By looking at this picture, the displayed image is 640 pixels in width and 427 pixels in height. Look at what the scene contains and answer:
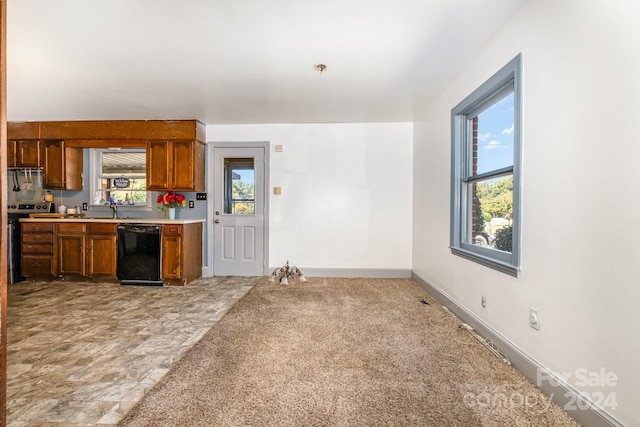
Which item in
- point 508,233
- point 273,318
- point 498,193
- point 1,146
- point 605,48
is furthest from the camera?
point 273,318

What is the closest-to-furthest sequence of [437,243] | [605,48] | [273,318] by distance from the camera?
[605,48], [273,318], [437,243]

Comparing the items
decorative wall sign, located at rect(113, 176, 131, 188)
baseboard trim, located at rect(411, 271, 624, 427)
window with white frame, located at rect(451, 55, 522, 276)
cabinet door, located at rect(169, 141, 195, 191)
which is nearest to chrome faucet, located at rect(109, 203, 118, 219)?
decorative wall sign, located at rect(113, 176, 131, 188)

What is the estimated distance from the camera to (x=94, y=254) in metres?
4.46

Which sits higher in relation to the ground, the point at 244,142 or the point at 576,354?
the point at 244,142

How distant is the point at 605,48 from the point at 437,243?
102 inches

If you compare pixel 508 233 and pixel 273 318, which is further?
pixel 273 318

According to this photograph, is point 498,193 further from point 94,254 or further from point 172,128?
point 94,254

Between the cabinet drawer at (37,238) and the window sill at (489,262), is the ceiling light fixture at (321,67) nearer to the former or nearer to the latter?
the window sill at (489,262)

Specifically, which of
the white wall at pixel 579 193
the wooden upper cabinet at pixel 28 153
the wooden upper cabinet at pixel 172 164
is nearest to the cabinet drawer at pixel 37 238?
the wooden upper cabinet at pixel 28 153

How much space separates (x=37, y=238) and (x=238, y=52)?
4.34 meters

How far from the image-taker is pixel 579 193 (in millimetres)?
1574

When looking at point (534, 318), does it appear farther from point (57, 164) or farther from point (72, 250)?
point (57, 164)

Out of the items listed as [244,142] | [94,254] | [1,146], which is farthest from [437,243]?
[94,254]

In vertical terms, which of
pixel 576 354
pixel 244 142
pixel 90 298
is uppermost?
pixel 244 142
